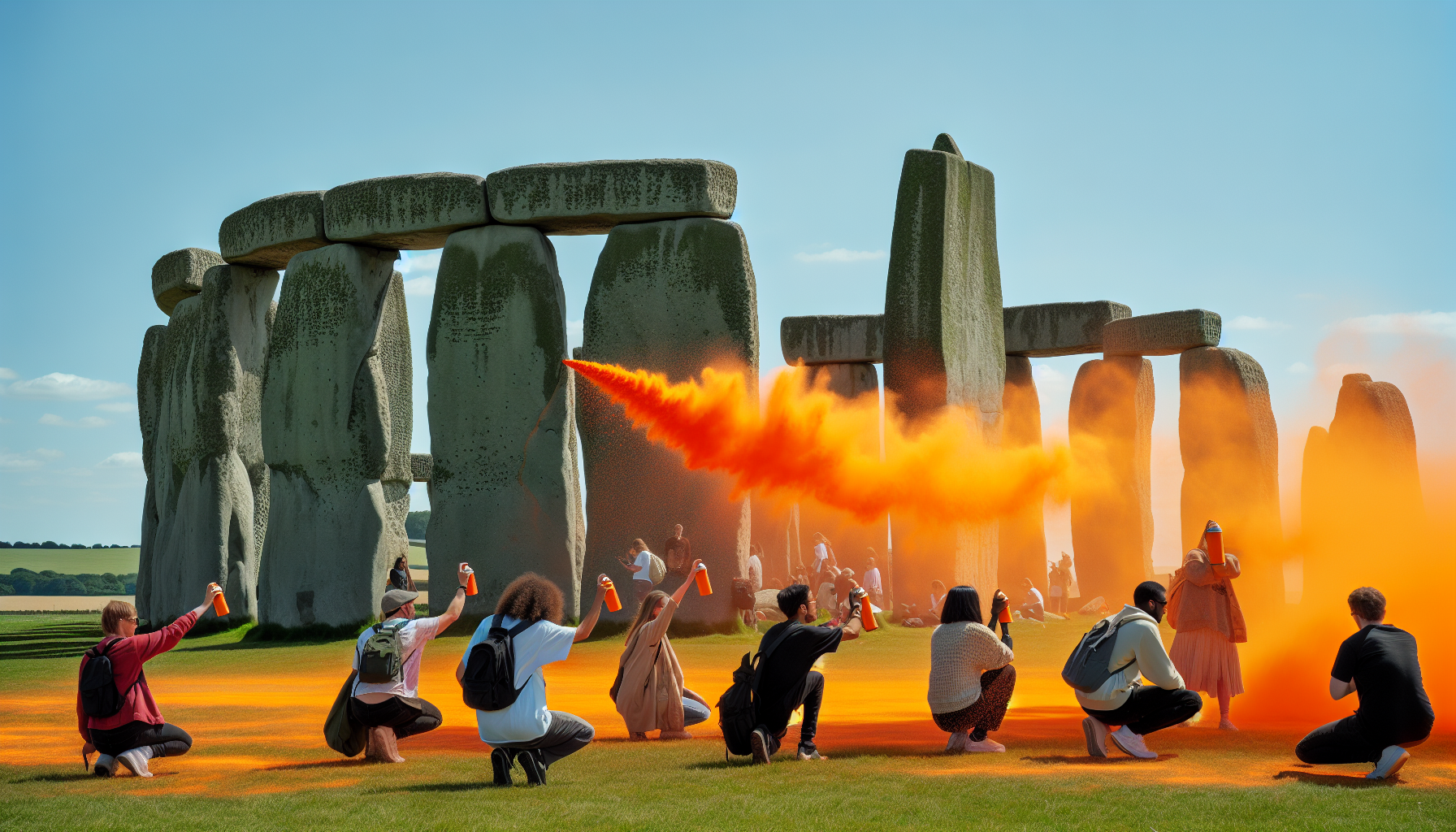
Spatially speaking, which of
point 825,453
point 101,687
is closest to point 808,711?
point 101,687

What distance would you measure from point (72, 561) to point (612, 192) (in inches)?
2436

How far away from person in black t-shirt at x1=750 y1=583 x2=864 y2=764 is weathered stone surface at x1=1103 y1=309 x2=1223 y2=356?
1892 centimetres

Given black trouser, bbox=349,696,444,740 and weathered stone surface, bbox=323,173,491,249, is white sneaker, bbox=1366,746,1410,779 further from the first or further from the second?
weathered stone surface, bbox=323,173,491,249

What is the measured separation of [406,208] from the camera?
20.6 metres

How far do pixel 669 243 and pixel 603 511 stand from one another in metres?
3.92

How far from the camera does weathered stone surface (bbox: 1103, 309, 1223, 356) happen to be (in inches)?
1009

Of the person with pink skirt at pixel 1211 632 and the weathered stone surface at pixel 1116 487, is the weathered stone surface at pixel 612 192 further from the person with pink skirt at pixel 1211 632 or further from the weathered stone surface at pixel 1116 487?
the weathered stone surface at pixel 1116 487

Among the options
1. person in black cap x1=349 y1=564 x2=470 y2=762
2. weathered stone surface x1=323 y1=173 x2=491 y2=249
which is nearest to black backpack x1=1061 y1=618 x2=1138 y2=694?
person in black cap x1=349 y1=564 x2=470 y2=762

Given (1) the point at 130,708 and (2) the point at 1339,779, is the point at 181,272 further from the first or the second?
(2) the point at 1339,779

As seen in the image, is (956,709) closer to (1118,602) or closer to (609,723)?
(609,723)

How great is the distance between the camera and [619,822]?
22.2 feet

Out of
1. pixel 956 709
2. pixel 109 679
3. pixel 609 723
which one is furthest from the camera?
pixel 609 723

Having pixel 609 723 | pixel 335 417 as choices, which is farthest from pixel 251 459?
pixel 609 723

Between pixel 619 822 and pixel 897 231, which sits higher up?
pixel 897 231
